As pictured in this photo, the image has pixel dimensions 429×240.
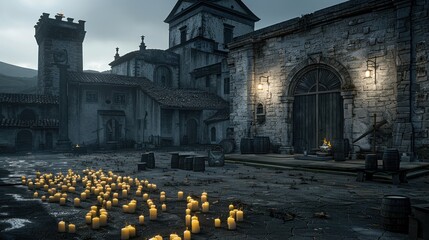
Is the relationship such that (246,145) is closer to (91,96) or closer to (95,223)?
(95,223)

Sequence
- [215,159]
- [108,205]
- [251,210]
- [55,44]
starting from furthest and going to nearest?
[55,44] < [215,159] < [108,205] < [251,210]

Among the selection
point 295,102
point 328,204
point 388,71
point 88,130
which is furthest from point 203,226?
point 88,130

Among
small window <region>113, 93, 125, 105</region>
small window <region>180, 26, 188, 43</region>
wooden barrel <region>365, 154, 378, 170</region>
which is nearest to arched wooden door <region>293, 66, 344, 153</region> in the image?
wooden barrel <region>365, 154, 378, 170</region>

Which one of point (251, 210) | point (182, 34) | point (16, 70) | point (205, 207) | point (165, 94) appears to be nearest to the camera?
point (205, 207)

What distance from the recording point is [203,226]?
418 centimetres

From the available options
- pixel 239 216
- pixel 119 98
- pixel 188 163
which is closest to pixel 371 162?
pixel 239 216

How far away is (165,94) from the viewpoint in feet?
86.9

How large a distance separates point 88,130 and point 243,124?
50.5 ft

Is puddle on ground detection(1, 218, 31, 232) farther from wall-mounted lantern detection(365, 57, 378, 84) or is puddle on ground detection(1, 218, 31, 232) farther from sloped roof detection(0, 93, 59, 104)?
sloped roof detection(0, 93, 59, 104)

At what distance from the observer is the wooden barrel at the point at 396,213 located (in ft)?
12.5

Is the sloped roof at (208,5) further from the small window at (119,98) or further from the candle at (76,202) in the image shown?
the candle at (76,202)

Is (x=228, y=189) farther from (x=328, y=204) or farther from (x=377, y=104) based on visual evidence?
(x=377, y=104)

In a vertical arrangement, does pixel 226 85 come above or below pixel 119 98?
above

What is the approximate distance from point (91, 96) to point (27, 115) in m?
6.55
